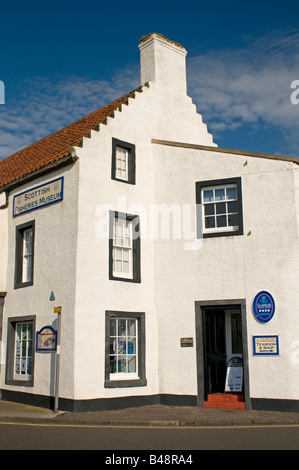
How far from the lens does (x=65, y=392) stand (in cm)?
1320

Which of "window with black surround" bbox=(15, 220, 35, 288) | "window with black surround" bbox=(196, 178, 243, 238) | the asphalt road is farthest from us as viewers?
"window with black surround" bbox=(15, 220, 35, 288)

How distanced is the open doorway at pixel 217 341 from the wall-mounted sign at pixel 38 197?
516 centimetres

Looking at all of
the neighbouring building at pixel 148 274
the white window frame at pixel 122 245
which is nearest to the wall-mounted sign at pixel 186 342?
the neighbouring building at pixel 148 274

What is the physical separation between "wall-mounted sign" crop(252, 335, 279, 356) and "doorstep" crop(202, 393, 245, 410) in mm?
1336

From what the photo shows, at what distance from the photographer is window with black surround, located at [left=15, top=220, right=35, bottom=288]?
16.1 m

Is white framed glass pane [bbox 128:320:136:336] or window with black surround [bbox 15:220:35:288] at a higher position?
window with black surround [bbox 15:220:35:288]

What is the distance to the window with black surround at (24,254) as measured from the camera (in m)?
16.1

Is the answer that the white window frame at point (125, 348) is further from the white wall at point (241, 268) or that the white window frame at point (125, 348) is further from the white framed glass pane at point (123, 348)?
the white wall at point (241, 268)

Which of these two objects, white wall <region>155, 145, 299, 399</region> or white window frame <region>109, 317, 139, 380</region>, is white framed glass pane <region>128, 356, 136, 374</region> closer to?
white window frame <region>109, 317, 139, 380</region>

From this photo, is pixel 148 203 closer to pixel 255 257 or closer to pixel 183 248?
pixel 183 248

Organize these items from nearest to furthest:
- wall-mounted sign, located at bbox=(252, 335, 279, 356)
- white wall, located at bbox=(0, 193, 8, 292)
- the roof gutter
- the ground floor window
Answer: wall-mounted sign, located at bbox=(252, 335, 279, 356), the roof gutter, the ground floor window, white wall, located at bbox=(0, 193, 8, 292)

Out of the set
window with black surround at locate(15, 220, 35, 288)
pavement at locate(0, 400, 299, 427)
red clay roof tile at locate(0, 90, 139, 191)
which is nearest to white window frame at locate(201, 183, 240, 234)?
red clay roof tile at locate(0, 90, 139, 191)
